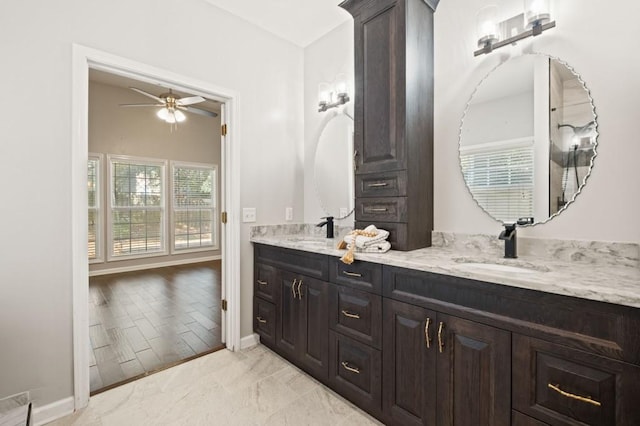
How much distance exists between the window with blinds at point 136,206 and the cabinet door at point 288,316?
4504mm

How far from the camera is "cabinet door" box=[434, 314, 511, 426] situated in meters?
1.22

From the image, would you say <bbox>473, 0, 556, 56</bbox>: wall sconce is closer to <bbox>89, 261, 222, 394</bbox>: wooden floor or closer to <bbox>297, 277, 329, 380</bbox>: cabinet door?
<bbox>297, 277, 329, 380</bbox>: cabinet door

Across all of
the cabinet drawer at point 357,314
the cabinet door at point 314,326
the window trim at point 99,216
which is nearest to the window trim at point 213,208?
the window trim at point 99,216

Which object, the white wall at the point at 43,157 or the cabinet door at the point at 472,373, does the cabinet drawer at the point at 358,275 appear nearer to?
the cabinet door at the point at 472,373

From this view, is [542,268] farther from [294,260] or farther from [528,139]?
[294,260]

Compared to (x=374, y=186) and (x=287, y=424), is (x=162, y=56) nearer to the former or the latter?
(x=374, y=186)

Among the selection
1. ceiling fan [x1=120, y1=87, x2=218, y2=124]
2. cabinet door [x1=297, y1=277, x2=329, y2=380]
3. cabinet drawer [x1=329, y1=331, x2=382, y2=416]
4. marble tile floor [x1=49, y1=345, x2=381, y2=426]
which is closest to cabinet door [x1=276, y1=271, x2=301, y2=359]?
cabinet door [x1=297, y1=277, x2=329, y2=380]

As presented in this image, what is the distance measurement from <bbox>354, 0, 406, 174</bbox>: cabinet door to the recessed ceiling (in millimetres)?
615

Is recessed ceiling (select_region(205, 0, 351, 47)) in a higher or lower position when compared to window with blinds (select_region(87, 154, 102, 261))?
higher

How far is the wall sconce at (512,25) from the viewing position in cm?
160

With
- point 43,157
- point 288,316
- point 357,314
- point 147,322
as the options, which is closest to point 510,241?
point 357,314

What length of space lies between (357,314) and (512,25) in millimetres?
1921

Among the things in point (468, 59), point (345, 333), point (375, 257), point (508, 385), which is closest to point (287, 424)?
point (345, 333)

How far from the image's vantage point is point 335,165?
111 inches
